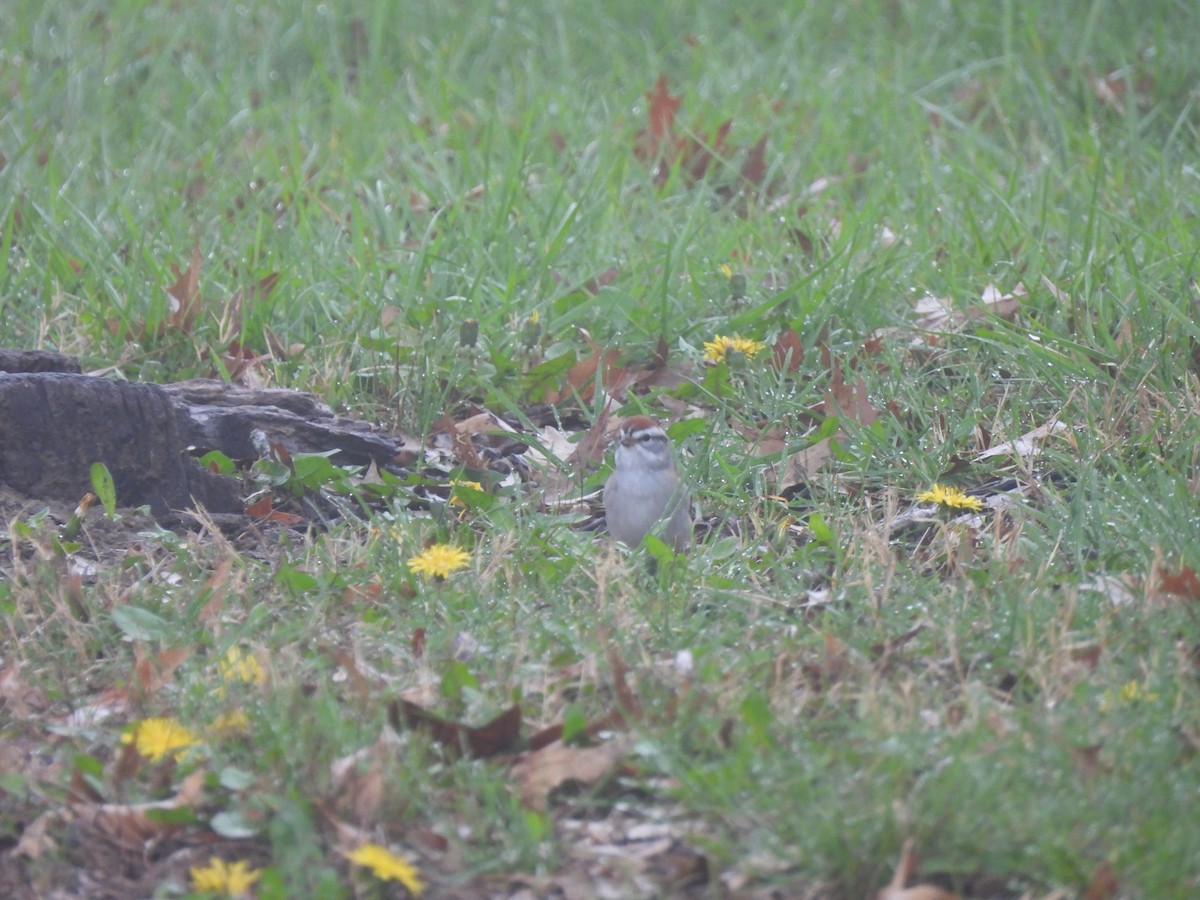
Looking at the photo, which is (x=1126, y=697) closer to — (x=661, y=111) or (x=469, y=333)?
(x=469, y=333)

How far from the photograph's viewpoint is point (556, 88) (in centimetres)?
722

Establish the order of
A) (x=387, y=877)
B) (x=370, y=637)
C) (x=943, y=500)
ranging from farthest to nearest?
(x=943, y=500) < (x=370, y=637) < (x=387, y=877)

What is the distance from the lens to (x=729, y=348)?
4688 millimetres

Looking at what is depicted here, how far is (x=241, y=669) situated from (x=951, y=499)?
1952 mm

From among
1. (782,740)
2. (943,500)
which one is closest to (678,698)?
(782,740)

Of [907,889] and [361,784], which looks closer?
[907,889]

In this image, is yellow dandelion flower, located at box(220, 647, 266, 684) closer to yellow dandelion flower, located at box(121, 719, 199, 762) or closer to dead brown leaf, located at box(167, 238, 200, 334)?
yellow dandelion flower, located at box(121, 719, 199, 762)

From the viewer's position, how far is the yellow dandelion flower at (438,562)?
3.41 meters

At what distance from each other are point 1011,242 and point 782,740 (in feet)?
11.2

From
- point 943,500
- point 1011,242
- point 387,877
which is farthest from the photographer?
point 1011,242

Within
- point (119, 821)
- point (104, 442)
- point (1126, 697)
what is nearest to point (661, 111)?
point (104, 442)

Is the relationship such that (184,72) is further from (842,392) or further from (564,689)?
(564,689)

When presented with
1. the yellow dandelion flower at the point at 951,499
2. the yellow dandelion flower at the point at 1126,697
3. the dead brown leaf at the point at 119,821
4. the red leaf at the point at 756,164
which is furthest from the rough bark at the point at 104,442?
the red leaf at the point at 756,164

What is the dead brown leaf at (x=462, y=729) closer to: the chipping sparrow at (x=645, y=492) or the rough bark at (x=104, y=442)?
the chipping sparrow at (x=645, y=492)
